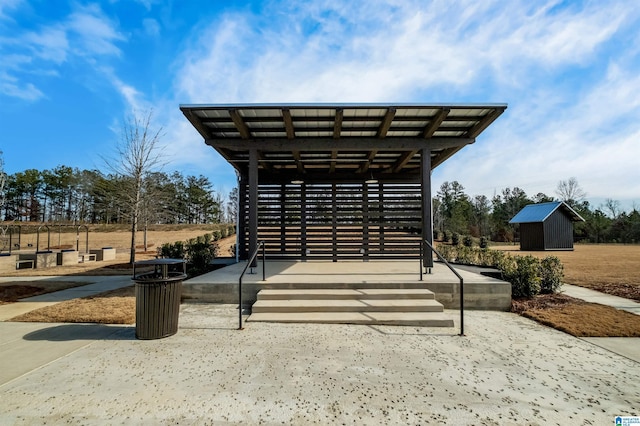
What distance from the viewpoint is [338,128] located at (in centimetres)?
650

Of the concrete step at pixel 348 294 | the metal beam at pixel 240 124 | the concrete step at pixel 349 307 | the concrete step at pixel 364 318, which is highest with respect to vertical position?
the metal beam at pixel 240 124

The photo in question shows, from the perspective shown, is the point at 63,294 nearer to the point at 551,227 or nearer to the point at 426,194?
the point at 426,194

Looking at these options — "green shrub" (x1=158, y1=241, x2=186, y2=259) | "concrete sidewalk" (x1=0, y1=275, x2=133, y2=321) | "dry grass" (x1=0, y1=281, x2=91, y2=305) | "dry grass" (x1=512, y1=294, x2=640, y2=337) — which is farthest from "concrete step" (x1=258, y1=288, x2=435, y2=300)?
"dry grass" (x1=0, y1=281, x2=91, y2=305)

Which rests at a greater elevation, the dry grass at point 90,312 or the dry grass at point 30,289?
the dry grass at point 90,312

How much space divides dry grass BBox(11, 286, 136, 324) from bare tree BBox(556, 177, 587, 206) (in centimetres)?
4990

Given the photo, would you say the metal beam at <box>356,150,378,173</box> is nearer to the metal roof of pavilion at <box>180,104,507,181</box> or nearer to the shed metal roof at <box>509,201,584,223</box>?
the metal roof of pavilion at <box>180,104,507,181</box>

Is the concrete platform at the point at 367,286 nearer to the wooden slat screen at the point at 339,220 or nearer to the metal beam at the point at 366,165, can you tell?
the wooden slat screen at the point at 339,220

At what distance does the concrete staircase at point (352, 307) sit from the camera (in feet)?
15.1

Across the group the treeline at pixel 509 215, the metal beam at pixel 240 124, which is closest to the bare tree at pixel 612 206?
the treeline at pixel 509 215

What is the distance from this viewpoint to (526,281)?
6.34 meters

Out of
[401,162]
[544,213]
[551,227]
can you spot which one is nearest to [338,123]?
[401,162]

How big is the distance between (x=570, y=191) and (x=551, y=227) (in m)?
26.7

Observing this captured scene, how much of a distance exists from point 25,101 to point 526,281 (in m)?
20.5

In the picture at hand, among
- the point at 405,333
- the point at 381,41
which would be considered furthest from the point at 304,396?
the point at 381,41
